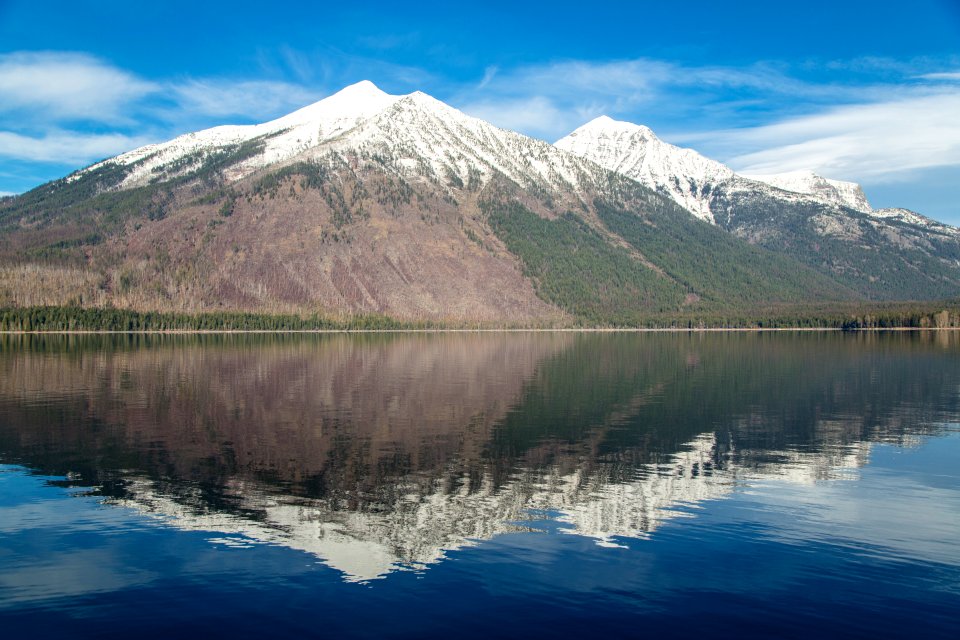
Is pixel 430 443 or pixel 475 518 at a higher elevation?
pixel 430 443

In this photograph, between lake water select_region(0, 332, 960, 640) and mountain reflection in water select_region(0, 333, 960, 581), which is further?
mountain reflection in water select_region(0, 333, 960, 581)

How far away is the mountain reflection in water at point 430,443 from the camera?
95.4 ft

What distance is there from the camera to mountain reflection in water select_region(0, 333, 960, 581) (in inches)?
1145

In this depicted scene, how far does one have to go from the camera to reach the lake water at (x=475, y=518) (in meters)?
21.0

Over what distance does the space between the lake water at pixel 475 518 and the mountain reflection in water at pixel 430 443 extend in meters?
0.23

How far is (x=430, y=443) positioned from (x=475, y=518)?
598 inches

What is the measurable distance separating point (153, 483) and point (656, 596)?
22842 mm

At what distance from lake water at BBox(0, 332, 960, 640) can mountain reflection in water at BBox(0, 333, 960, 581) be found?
230 mm

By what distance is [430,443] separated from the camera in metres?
44.1

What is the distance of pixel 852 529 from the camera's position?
2850cm

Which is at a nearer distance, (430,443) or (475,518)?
(475,518)

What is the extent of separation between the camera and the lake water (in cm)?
2098

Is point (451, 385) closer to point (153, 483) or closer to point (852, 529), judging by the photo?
point (153, 483)

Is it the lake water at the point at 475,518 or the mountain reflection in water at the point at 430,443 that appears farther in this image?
the mountain reflection in water at the point at 430,443
